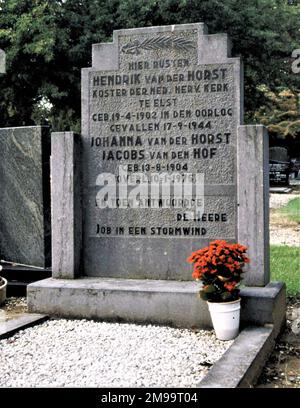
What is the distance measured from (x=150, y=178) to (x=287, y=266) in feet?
10.9

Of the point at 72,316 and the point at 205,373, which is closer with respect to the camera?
the point at 205,373

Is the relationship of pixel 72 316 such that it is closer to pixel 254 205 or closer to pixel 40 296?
pixel 40 296

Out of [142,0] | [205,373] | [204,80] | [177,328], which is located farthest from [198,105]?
[142,0]

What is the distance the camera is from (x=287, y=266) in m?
8.52

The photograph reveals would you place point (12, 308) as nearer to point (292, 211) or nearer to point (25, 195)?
point (25, 195)

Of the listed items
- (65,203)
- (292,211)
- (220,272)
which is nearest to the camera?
(220,272)

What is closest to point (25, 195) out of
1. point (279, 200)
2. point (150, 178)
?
point (150, 178)

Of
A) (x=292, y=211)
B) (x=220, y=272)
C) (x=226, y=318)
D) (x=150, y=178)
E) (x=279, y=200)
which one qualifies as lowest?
(x=226, y=318)

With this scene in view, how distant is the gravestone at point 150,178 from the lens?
5586 millimetres

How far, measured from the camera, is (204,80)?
5.88 m

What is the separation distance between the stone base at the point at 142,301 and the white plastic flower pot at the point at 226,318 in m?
0.26

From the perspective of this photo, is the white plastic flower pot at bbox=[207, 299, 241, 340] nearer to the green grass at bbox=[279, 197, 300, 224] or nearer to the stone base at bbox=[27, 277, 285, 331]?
the stone base at bbox=[27, 277, 285, 331]

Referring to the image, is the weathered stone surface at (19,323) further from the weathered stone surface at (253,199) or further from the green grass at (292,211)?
the green grass at (292,211)

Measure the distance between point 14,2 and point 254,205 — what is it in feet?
46.9
